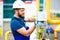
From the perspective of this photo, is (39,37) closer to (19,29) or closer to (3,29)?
(19,29)

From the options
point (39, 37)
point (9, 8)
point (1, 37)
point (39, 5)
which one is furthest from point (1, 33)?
point (39, 37)

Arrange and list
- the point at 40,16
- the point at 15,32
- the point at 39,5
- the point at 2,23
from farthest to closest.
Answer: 1. the point at 2,23
2. the point at 39,5
3. the point at 15,32
4. the point at 40,16

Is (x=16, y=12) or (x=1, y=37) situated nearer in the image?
(x=16, y=12)

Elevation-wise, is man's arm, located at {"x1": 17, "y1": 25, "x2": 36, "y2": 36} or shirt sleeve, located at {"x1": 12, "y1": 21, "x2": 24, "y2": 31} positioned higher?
shirt sleeve, located at {"x1": 12, "y1": 21, "x2": 24, "y2": 31}

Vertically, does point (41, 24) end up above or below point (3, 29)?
above

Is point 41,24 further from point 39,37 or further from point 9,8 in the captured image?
point 9,8

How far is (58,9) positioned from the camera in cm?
146

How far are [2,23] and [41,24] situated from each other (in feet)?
5.88

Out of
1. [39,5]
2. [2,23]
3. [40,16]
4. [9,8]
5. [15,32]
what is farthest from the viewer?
[9,8]

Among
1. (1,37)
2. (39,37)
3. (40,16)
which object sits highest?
(40,16)

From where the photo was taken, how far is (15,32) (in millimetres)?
1292

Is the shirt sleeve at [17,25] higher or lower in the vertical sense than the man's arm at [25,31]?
higher

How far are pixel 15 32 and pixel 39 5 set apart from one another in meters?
0.29

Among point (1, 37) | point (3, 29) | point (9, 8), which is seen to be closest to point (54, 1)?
point (1, 37)
